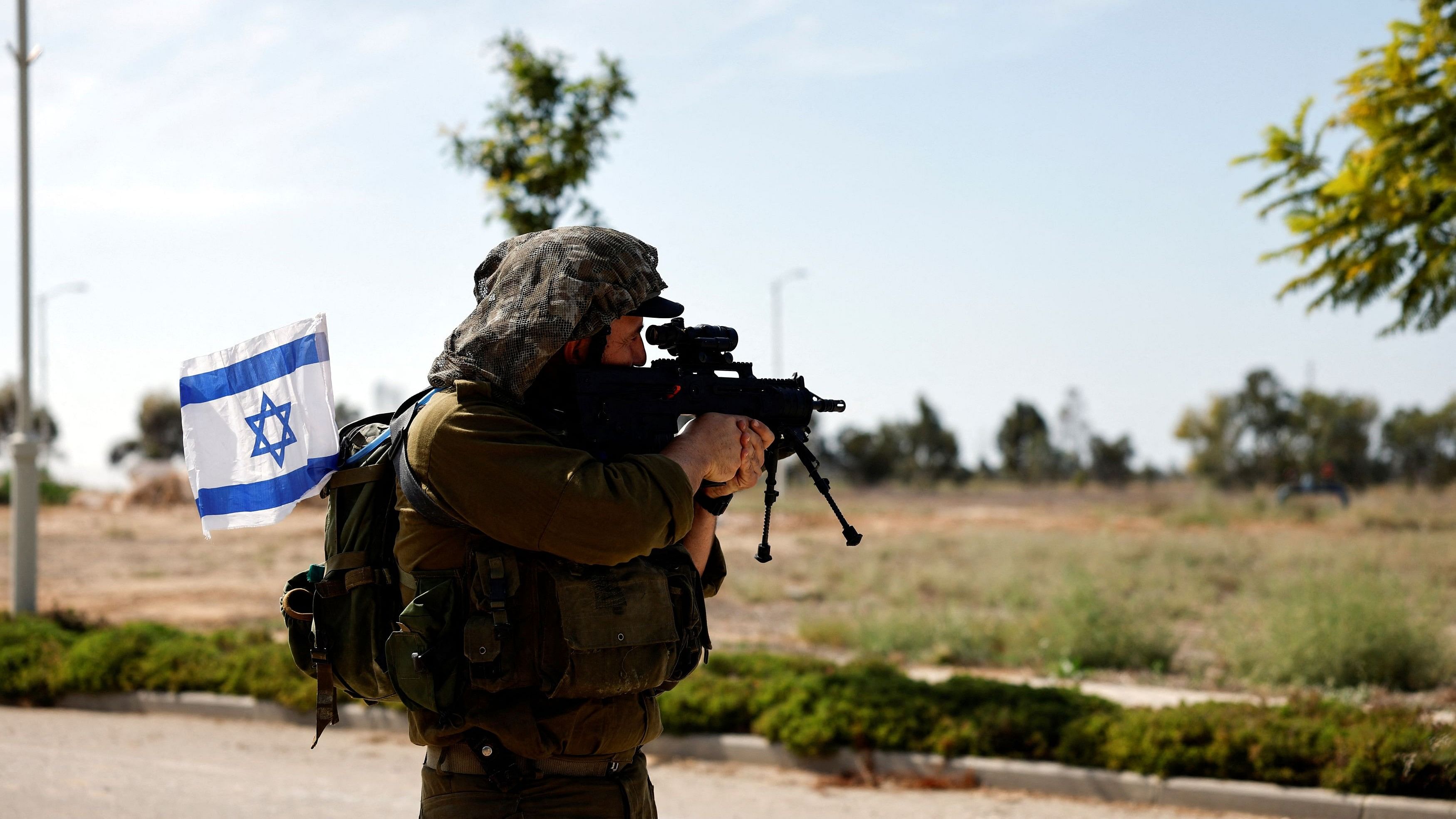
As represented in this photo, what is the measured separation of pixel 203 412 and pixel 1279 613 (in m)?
9.48

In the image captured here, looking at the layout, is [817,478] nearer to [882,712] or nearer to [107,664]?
[882,712]

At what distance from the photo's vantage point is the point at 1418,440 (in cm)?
6025

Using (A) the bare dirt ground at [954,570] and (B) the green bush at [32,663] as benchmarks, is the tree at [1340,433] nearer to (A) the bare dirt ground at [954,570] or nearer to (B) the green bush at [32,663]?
(A) the bare dirt ground at [954,570]

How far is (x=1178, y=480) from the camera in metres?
67.7

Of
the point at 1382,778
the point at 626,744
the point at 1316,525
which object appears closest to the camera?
the point at 626,744

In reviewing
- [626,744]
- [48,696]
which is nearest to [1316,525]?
[48,696]

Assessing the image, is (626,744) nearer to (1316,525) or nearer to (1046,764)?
(1046,764)

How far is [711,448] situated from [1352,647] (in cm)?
867

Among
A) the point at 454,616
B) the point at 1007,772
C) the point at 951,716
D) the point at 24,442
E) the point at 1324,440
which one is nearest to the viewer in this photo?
the point at 454,616

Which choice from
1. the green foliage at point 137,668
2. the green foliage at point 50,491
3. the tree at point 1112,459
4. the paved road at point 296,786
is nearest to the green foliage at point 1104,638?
the paved road at point 296,786

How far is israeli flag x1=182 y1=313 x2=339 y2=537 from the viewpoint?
2574 millimetres

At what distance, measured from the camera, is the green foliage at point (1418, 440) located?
5916cm

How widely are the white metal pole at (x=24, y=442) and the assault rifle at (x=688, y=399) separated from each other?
9869 mm

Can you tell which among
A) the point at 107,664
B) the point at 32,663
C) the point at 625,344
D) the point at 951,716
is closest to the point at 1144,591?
the point at 951,716
